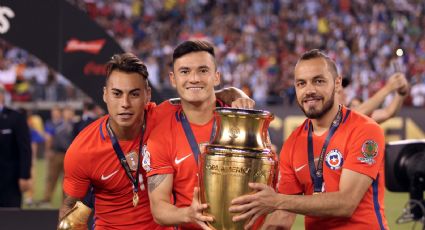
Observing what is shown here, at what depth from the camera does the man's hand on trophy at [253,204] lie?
13.0 ft

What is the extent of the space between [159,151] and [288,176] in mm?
741

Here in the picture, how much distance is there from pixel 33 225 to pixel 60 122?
7397 mm

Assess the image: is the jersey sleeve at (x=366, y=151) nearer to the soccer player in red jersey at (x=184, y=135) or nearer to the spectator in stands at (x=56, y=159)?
the soccer player in red jersey at (x=184, y=135)

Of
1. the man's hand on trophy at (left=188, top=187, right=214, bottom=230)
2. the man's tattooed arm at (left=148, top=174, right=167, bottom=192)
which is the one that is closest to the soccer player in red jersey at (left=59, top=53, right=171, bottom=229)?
the man's tattooed arm at (left=148, top=174, right=167, bottom=192)

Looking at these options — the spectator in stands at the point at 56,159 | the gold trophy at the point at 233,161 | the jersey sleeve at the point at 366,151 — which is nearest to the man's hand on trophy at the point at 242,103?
the jersey sleeve at the point at 366,151

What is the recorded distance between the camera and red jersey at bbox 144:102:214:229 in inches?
188

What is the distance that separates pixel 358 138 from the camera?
4559 mm

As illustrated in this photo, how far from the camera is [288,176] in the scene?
4840 millimetres

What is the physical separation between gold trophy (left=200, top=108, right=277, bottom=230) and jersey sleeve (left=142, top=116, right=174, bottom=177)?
695 mm

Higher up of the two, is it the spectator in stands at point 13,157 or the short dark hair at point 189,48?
the short dark hair at point 189,48

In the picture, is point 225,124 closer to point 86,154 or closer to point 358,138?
point 358,138

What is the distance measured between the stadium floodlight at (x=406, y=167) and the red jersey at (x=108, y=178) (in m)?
3.07

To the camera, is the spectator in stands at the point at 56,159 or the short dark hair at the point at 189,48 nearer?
the short dark hair at the point at 189,48

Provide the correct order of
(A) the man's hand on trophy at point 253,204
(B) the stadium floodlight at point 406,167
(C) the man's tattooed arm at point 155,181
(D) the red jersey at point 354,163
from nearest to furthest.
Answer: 1. (A) the man's hand on trophy at point 253,204
2. (D) the red jersey at point 354,163
3. (C) the man's tattooed arm at point 155,181
4. (B) the stadium floodlight at point 406,167
